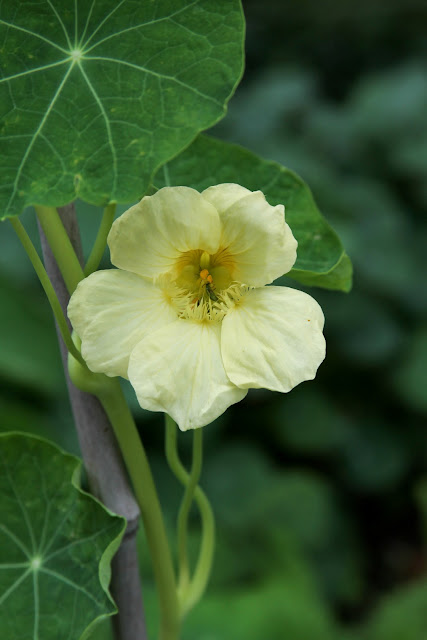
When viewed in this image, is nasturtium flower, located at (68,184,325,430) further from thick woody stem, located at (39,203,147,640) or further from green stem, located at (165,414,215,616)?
green stem, located at (165,414,215,616)

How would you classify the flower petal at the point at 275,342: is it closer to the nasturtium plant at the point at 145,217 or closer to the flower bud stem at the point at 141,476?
the nasturtium plant at the point at 145,217

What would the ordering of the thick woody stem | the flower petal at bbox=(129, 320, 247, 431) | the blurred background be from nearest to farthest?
the flower petal at bbox=(129, 320, 247, 431)
the thick woody stem
the blurred background

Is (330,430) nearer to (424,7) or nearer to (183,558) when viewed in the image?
(183,558)

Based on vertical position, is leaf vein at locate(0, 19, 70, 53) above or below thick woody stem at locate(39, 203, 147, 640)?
above

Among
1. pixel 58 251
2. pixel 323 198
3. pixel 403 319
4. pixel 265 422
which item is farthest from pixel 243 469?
pixel 58 251

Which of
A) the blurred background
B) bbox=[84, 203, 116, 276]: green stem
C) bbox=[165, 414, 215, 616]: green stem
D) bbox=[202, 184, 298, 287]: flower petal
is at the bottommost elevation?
the blurred background

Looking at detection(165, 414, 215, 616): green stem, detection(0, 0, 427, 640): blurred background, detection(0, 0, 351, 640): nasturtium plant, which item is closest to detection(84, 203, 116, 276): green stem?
detection(0, 0, 351, 640): nasturtium plant

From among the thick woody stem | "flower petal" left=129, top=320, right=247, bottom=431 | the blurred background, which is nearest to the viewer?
"flower petal" left=129, top=320, right=247, bottom=431

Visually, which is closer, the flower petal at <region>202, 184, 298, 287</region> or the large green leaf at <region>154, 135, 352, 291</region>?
the flower petal at <region>202, 184, 298, 287</region>
